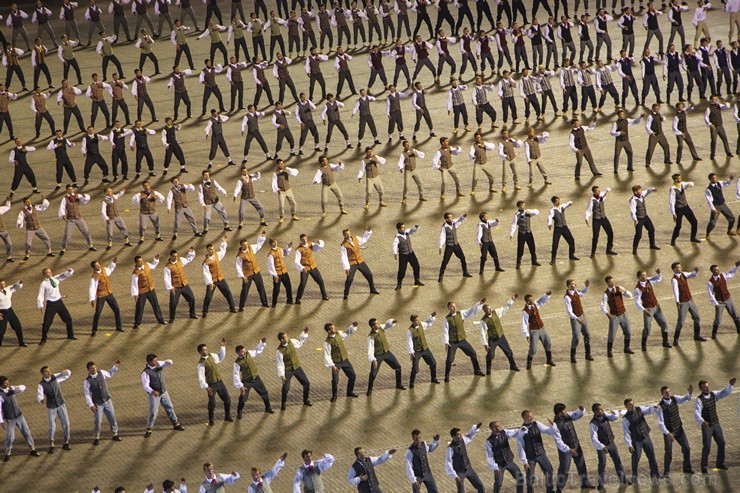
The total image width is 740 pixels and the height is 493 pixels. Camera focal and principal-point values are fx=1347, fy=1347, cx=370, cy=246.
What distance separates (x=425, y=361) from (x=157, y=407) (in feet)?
16.6

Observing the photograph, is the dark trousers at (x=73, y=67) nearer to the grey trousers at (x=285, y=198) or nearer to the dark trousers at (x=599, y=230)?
the grey trousers at (x=285, y=198)

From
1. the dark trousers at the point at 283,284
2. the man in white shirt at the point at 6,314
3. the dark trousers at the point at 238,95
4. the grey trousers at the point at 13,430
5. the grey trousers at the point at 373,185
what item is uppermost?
the dark trousers at the point at 238,95

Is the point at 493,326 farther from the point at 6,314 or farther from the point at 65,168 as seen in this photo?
the point at 65,168

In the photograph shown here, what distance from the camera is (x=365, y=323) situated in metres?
28.0

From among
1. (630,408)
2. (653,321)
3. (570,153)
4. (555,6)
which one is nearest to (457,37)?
(555,6)

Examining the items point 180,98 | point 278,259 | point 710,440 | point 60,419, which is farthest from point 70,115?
point 710,440

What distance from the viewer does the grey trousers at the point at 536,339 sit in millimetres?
25516

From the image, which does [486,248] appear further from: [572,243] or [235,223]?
[235,223]

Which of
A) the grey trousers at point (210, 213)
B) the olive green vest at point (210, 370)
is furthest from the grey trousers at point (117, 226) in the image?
the olive green vest at point (210, 370)

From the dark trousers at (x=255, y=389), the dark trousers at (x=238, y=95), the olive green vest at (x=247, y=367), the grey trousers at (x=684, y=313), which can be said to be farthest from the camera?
the dark trousers at (x=238, y=95)

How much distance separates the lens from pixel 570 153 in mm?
35344

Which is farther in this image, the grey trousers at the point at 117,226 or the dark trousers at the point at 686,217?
the grey trousers at the point at 117,226

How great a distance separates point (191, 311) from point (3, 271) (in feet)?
16.9

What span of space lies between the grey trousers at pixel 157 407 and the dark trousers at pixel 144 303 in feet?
13.0
